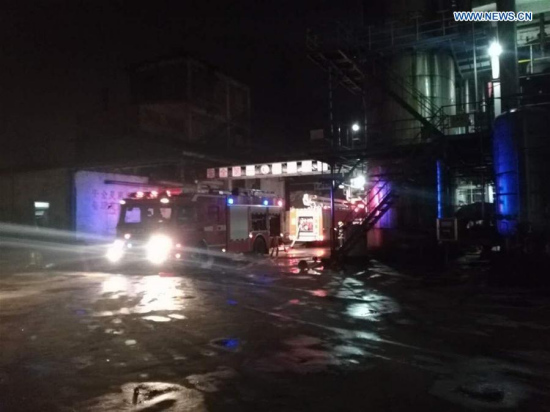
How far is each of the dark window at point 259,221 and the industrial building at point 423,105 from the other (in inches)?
140

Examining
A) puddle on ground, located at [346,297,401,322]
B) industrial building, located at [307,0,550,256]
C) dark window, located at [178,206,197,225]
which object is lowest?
puddle on ground, located at [346,297,401,322]

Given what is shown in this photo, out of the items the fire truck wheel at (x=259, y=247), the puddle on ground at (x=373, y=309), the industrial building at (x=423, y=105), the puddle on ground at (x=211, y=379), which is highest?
the industrial building at (x=423, y=105)

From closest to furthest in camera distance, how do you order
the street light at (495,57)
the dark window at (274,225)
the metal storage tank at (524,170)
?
the metal storage tank at (524,170), the street light at (495,57), the dark window at (274,225)

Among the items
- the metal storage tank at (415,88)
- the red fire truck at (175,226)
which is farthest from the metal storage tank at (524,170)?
the red fire truck at (175,226)

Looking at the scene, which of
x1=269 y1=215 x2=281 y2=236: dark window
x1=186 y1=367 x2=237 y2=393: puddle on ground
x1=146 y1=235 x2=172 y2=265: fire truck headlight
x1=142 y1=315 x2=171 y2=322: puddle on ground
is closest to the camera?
x1=186 y1=367 x2=237 y2=393: puddle on ground

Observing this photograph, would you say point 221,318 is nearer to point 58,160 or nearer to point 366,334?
point 366,334

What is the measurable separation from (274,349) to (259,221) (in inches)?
570

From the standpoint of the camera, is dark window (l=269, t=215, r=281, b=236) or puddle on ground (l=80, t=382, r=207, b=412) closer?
puddle on ground (l=80, t=382, r=207, b=412)

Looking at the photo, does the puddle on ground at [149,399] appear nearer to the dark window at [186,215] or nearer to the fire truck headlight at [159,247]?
the fire truck headlight at [159,247]

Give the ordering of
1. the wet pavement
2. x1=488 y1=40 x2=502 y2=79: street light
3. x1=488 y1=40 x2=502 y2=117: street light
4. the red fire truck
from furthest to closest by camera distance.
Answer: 1. x1=488 y1=40 x2=502 y2=79: street light
2. x1=488 y1=40 x2=502 y2=117: street light
3. the red fire truck
4. the wet pavement

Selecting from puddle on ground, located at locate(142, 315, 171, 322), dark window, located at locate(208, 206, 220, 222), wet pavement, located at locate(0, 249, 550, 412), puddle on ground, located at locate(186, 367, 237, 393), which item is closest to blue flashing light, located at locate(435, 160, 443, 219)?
wet pavement, located at locate(0, 249, 550, 412)

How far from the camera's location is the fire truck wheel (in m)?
21.0

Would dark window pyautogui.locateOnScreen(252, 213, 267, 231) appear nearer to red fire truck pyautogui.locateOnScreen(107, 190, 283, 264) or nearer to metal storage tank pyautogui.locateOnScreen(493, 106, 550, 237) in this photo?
red fire truck pyautogui.locateOnScreen(107, 190, 283, 264)

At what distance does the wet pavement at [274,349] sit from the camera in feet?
17.0
